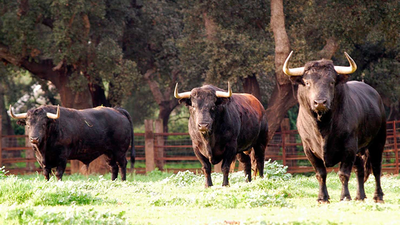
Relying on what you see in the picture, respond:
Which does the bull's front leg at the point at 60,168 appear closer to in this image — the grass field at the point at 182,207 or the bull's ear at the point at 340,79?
the grass field at the point at 182,207

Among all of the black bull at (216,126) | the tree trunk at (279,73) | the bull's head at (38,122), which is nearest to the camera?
the black bull at (216,126)

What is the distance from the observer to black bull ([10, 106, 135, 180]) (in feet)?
40.7

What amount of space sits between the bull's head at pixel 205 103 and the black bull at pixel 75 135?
10.4 feet

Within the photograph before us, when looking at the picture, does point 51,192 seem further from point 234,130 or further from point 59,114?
point 59,114

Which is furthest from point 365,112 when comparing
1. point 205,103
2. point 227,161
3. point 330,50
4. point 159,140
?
point 159,140

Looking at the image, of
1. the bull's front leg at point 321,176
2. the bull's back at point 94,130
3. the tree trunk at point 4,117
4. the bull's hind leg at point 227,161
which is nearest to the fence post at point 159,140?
the bull's back at point 94,130

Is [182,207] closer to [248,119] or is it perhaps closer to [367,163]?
[367,163]

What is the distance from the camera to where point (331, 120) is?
7.47 m

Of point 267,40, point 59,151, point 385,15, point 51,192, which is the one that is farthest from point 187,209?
point 267,40

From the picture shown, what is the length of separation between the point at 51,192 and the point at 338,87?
12.4 feet

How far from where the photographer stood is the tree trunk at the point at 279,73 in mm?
18969

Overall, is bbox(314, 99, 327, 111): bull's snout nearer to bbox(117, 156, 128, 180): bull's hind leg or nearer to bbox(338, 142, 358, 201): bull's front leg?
bbox(338, 142, 358, 201): bull's front leg

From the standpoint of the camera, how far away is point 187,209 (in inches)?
286

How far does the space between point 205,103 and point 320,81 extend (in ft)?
A: 11.1
